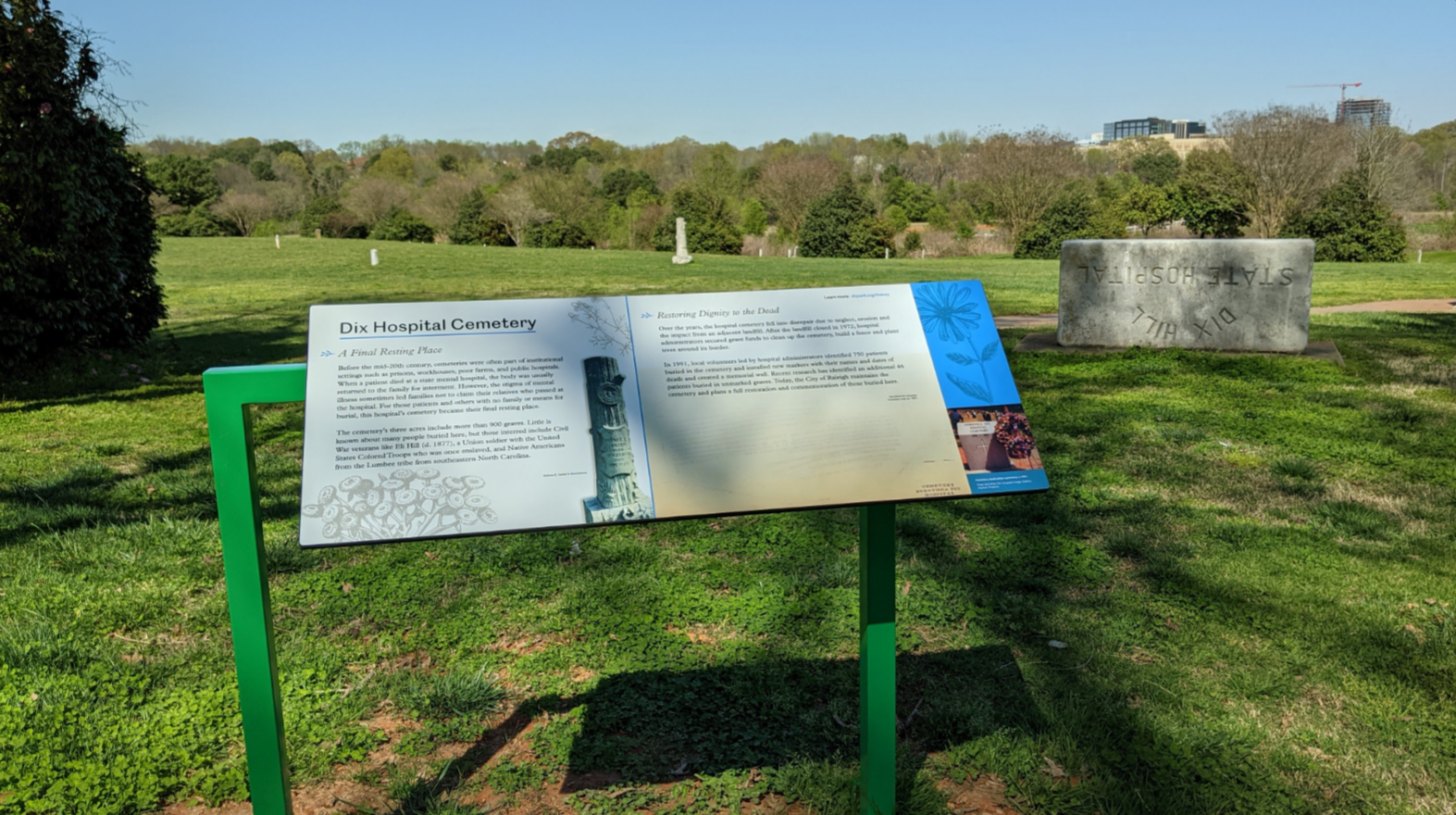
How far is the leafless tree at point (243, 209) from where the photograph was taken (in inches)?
2079

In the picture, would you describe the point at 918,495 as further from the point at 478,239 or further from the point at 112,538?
the point at 478,239

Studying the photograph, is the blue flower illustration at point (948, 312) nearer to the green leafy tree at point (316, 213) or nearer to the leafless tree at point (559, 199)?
the leafless tree at point (559, 199)

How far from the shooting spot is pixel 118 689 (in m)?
3.14

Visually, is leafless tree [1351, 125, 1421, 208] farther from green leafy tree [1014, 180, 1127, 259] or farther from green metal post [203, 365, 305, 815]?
green metal post [203, 365, 305, 815]

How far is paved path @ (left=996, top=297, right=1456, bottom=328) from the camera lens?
12.4 meters

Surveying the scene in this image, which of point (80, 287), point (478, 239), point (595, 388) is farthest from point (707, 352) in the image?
point (478, 239)

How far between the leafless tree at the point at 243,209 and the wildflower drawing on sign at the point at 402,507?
5752 cm

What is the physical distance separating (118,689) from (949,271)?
897 inches

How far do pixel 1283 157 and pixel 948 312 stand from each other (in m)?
34.7

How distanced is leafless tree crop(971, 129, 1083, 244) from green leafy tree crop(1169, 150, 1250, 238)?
16.7ft

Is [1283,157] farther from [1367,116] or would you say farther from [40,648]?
[40,648]

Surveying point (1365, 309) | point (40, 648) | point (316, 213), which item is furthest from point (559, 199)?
point (40, 648)

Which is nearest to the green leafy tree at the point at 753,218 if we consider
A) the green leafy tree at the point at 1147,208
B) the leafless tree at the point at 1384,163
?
the green leafy tree at the point at 1147,208

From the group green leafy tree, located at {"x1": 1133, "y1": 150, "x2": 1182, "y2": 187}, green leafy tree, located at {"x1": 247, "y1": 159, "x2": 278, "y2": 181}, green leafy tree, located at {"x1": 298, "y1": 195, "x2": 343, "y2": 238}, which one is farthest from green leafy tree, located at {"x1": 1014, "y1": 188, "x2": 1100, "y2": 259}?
green leafy tree, located at {"x1": 247, "y1": 159, "x2": 278, "y2": 181}
